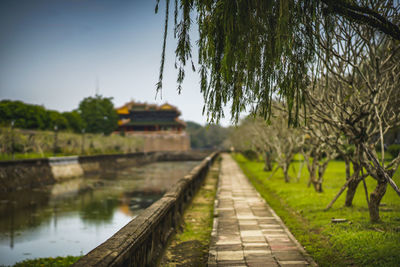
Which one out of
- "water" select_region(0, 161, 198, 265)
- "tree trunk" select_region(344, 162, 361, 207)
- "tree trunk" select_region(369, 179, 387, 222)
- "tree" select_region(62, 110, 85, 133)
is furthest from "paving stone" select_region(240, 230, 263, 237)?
"tree" select_region(62, 110, 85, 133)

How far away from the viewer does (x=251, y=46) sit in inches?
135

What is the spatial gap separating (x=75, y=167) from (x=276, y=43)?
934 inches

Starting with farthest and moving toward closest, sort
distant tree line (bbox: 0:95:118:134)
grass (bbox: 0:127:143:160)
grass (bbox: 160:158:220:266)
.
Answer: distant tree line (bbox: 0:95:118:134)
grass (bbox: 0:127:143:160)
grass (bbox: 160:158:220:266)

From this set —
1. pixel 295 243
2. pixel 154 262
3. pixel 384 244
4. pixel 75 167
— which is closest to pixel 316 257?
pixel 295 243

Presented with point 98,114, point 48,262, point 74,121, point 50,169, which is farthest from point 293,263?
point 98,114

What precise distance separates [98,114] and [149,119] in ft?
50.4

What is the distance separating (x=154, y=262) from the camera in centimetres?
471

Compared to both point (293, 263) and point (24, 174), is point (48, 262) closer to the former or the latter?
point (293, 263)

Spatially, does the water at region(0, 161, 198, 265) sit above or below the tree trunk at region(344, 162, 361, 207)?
below

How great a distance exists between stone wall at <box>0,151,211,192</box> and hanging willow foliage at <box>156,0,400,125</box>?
15.3 meters

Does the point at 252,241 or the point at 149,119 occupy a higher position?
the point at 149,119

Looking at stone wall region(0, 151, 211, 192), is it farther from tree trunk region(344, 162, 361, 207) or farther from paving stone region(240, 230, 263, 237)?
tree trunk region(344, 162, 361, 207)

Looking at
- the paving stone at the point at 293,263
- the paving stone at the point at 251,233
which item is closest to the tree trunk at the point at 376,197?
the paving stone at the point at 251,233

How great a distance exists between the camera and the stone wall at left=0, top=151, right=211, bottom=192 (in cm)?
1636
